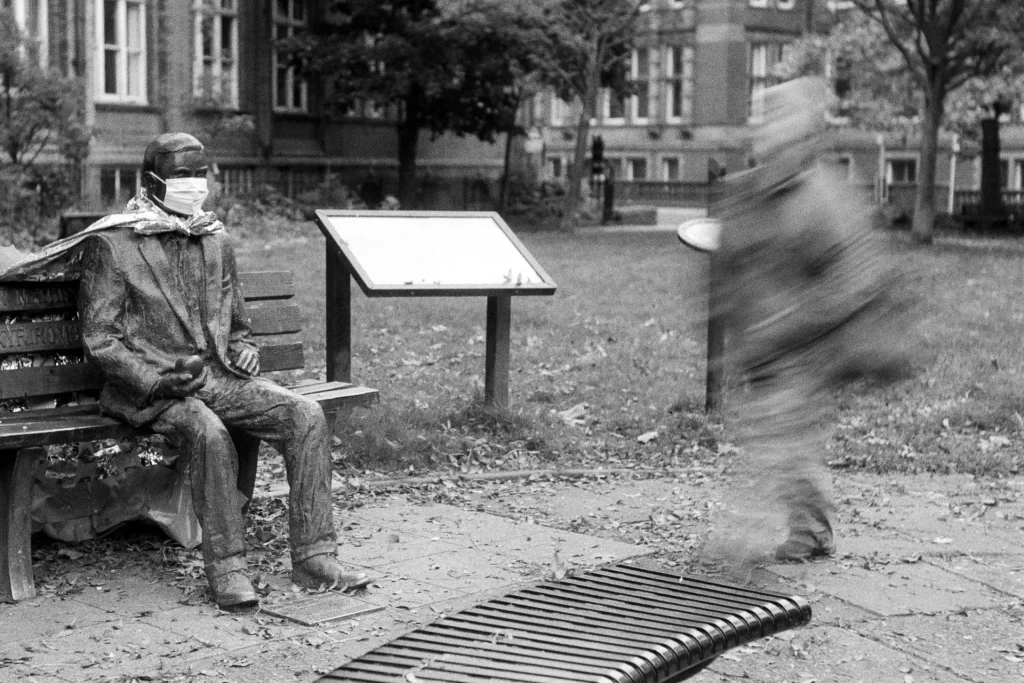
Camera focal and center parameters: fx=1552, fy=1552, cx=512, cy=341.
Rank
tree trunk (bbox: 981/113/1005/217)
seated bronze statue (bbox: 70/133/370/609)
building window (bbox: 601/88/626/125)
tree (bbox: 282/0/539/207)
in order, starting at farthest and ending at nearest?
building window (bbox: 601/88/626/125) < tree trunk (bbox: 981/113/1005/217) < tree (bbox: 282/0/539/207) < seated bronze statue (bbox: 70/133/370/609)

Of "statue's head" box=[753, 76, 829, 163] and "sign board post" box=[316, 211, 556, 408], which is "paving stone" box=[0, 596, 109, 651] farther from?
"statue's head" box=[753, 76, 829, 163]

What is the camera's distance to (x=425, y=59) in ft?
105

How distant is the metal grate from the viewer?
11.1 feet

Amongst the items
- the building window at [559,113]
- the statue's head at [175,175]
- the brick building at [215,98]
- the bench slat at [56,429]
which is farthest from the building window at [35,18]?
the building window at [559,113]

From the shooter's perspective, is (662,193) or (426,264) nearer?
(426,264)

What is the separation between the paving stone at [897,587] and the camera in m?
5.79

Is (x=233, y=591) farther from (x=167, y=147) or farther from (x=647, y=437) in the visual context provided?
(x=647, y=437)

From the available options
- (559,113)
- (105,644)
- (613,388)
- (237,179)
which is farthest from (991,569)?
(559,113)

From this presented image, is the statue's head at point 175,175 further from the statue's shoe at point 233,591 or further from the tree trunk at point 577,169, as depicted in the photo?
the tree trunk at point 577,169

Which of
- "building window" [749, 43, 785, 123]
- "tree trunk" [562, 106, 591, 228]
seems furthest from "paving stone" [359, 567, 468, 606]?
"building window" [749, 43, 785, 123]

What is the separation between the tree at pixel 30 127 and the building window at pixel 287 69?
10612 millimetres

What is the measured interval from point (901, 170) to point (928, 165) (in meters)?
24.9

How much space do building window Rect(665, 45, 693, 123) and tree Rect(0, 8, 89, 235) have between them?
115 feet

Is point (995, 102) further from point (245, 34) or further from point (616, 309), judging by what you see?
point (616, 309)
